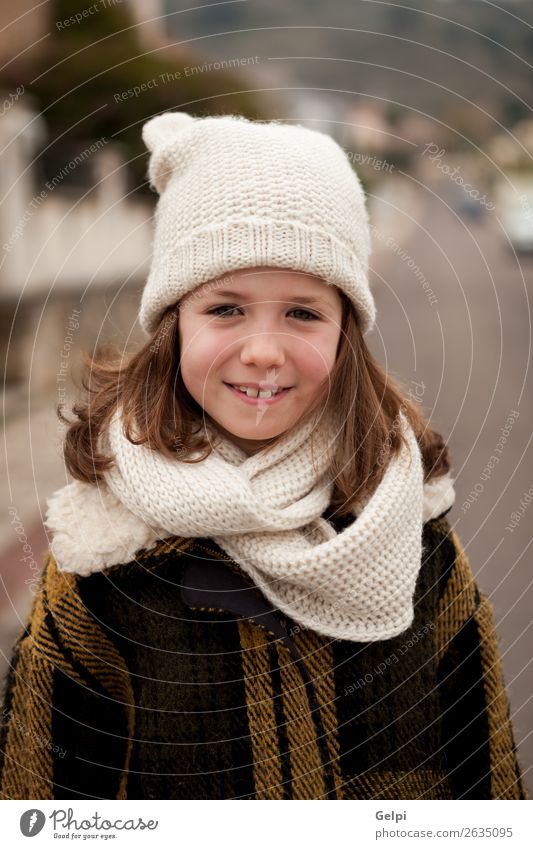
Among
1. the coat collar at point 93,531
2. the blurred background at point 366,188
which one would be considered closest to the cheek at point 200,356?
the coat collar at point 93,531

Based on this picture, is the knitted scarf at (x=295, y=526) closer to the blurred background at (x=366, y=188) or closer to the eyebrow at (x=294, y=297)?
the eyebrow at (x=294, y=297)

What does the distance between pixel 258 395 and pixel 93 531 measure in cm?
23

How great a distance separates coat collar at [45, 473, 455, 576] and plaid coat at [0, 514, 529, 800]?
0.07ft

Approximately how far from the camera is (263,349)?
32.3 inches

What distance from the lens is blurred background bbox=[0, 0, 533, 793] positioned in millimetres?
1241

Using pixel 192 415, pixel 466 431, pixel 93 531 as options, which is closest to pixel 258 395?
pixel 192 415

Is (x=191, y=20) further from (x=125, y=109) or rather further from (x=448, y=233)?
(x=125, y=109)

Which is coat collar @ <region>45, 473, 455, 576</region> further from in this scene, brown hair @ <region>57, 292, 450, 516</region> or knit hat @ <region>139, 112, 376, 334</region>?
knit hat @ <region>139, 112, 376, 334</region>

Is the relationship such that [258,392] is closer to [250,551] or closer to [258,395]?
[258,395]

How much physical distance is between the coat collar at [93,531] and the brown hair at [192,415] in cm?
3

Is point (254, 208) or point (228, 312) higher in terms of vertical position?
point (254, 208)

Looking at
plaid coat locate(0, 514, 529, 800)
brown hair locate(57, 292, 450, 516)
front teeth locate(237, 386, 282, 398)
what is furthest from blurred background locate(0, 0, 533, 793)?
plaid coat locate(0, 514, 529, 800)

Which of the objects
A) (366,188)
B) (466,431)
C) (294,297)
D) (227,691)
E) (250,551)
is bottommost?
(227,691)
